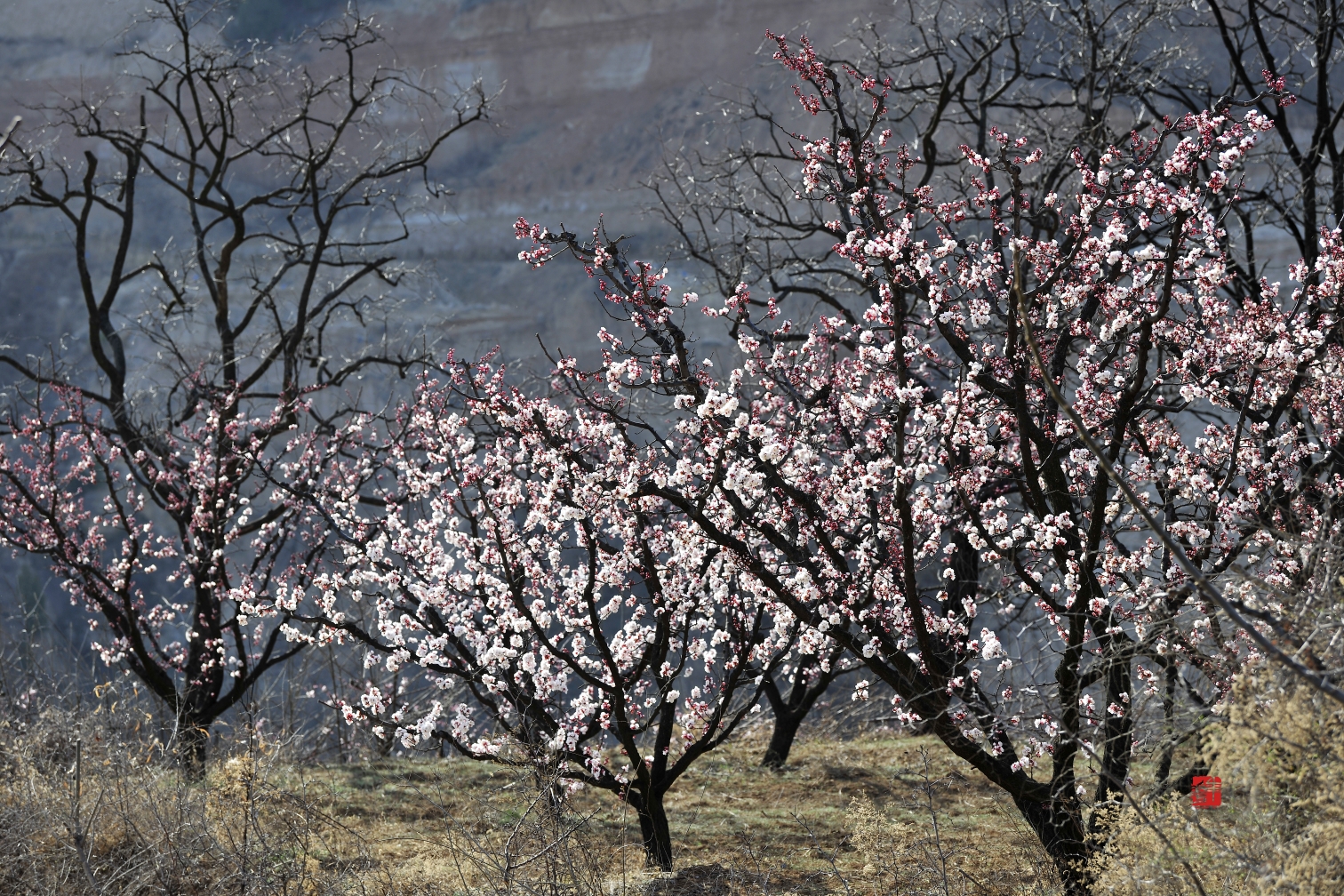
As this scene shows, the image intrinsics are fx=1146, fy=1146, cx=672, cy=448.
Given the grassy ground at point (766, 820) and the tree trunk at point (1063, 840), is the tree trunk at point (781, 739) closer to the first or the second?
the grassy ground at point (766, 820)

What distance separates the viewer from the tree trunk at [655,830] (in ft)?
18.0

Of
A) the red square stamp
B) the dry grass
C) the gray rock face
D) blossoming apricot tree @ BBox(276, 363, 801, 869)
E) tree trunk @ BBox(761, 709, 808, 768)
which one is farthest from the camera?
the gray rock face

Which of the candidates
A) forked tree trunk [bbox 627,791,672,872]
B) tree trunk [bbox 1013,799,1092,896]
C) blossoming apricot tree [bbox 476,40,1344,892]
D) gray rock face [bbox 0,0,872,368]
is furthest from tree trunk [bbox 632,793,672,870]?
gray rock face [bbox 0,0,872,368]

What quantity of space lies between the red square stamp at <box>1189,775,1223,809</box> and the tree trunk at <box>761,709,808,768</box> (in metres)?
3.68

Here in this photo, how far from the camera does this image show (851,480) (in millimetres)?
5414

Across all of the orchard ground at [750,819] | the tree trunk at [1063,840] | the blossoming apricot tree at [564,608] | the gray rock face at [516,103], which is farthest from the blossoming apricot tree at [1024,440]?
the gray rock face at [516,103]

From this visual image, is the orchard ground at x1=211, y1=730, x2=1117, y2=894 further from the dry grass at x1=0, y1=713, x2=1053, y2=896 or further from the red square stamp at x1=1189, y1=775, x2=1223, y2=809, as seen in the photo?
the red square stamp at x1=1189, y1=775, x2=1223, y2=809

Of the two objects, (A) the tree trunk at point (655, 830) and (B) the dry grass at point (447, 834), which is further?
(A) the tree trunk at point (655, 830)

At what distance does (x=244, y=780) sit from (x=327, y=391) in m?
19.5

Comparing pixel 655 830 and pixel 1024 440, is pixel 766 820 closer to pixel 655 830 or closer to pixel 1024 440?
pixel 655 830

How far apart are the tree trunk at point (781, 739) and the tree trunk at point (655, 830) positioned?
313 centimetres

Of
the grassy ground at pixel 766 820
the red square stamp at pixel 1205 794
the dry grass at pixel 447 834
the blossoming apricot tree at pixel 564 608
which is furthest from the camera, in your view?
the grassy ground at pixel 766 820

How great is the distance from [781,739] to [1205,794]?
4117 millimetres

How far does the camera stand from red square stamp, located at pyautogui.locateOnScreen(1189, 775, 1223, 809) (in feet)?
14.6
